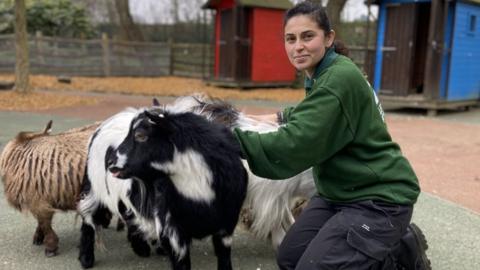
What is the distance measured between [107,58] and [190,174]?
18.9 meters

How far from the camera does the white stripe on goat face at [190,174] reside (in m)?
2.93

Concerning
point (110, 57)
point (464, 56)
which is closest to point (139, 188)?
point (464, 56)

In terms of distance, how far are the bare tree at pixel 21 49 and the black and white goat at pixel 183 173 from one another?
11285 mm

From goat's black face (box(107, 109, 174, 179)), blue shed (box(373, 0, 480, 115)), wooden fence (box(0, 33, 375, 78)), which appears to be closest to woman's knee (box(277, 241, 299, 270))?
goat's black face (box(107, 109, 174, 179))

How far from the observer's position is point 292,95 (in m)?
16.7

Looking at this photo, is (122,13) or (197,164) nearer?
(197,164)

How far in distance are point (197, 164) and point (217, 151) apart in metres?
0.15

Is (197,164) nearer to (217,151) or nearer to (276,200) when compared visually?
(217,151)

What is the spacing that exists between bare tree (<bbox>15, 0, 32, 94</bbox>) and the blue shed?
366 inches

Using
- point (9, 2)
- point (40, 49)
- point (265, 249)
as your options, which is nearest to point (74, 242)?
point (265, 249)

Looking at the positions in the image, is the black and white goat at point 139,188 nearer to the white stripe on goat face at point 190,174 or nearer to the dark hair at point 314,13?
the white stripe on goat face at point 190,174

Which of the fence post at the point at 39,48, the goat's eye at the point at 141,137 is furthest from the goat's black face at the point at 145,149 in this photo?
the fence post at the point at 39,48

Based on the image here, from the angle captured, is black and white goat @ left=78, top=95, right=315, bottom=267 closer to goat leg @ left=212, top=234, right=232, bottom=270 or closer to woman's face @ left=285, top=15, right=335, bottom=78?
goat leg @ left=212, top=234, right=232, bottom=270

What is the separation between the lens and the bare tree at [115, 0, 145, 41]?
2506 centimetres
